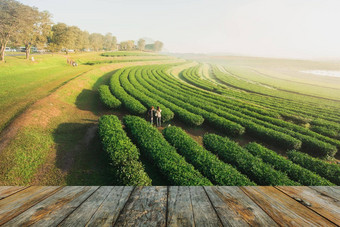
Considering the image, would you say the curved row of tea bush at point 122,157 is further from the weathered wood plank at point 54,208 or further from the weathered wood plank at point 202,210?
the weathered wood plank at point 202,210

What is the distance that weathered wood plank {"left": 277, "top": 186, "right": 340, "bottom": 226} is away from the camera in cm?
154

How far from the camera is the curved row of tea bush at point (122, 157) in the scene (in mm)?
8099

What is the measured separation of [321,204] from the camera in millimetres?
1693

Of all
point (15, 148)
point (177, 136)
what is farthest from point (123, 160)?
point (15, 148)

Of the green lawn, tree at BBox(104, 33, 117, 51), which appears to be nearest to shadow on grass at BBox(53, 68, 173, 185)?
the green lawn

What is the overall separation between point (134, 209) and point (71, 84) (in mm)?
27088

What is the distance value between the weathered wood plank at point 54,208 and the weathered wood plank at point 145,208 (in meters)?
0.54

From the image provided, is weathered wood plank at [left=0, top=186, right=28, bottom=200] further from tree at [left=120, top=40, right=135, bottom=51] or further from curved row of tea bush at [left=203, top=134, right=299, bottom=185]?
tree at [left=120, top=40, right=135, bottom=51]

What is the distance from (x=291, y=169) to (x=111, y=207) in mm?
12196

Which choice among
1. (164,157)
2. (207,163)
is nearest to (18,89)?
(164,157)

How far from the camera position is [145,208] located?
1.63 metres

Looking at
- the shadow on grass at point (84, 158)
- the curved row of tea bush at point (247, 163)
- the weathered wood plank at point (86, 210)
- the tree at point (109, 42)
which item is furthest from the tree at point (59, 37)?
the tree at point (109, 42)

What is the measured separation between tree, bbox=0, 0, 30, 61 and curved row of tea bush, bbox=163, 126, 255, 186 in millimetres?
42854

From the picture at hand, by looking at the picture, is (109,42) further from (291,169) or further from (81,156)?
(291,169)
